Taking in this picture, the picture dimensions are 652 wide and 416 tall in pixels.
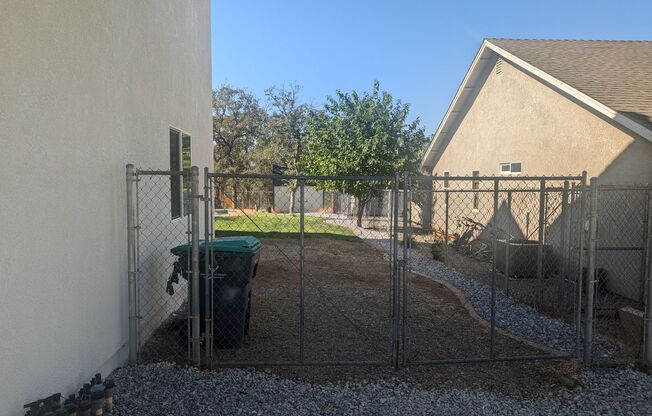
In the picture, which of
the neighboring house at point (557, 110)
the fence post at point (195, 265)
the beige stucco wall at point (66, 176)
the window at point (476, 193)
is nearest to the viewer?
the beige stucco wall at point (66, 176)

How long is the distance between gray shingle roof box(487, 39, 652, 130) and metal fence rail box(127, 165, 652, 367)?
181 centimetres

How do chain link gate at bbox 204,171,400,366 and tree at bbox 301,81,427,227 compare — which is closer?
chain link gate at bbox 204,171,400,366

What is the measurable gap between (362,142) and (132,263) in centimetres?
1482

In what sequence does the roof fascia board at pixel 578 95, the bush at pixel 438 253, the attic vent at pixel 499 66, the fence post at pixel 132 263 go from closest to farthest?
1. the fence post at pixel 132 263
2. the roof fascia board at pixel 578 95
3. the bush at pixel 438 253
4. the attic vent at pixel 499 66

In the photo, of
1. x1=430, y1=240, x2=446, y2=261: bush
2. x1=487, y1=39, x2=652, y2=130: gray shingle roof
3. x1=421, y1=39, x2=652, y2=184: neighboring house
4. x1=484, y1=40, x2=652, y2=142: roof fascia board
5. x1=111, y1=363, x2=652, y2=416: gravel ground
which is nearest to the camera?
x1=111, y1=363, x2=652, y2=416: gravel ground

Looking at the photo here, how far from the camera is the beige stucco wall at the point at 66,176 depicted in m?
2.71

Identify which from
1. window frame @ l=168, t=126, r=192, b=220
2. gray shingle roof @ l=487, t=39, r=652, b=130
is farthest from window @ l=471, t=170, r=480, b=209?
window frame @ l=168, t=126, r=192, b=220

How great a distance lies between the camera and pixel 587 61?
36.4ft

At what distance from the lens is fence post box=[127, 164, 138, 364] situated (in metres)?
4.46

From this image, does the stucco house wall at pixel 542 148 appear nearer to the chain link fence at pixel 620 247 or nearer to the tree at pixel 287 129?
the chain link fence at pixel 620 247

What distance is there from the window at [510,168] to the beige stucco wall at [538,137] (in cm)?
16

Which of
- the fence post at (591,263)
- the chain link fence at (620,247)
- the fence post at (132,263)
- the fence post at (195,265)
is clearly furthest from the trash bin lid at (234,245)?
the chain link fence at (620,247)

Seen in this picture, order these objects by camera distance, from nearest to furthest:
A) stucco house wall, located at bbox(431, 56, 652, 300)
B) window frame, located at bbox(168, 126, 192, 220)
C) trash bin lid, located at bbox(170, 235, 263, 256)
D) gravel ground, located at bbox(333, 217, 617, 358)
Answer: trash bin lid, located at bbox(170, 235, 263, 256)
gravel ground, located at bbox(333, 217, 617, 358)
window frame, located at bbox(168, 126, 192, 220)
stucco house wall, located at bbox(431, 56, 652, 300)

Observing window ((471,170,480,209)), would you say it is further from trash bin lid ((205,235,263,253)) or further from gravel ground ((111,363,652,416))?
trash bin lid ((205,235,263,253))
